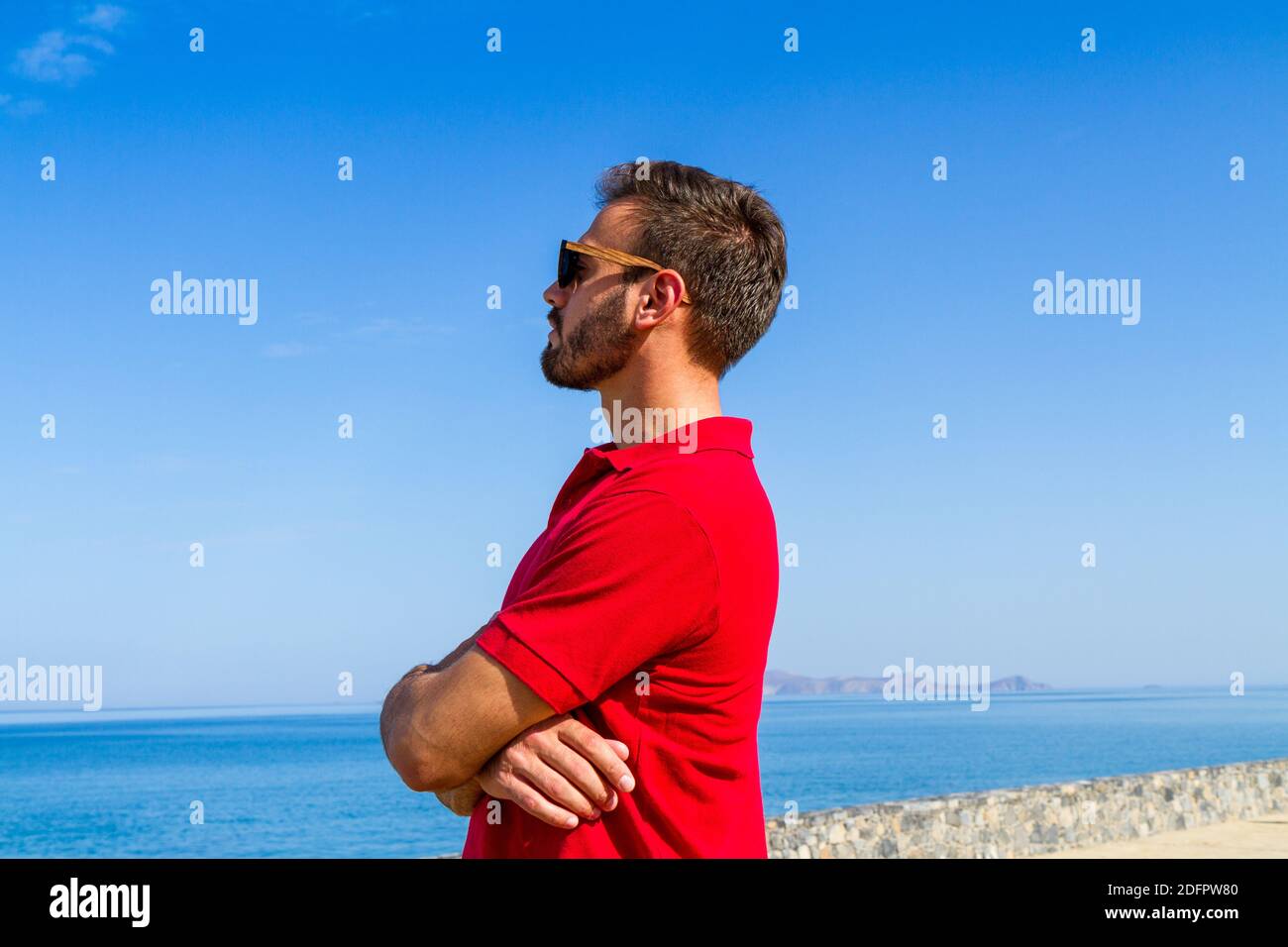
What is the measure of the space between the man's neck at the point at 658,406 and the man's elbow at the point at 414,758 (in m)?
0.51

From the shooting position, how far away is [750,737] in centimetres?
162

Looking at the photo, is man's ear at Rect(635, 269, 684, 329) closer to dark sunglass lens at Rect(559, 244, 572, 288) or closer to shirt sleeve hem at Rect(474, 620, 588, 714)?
dark sunglass lens at Rect(559, 244, 572, 288)

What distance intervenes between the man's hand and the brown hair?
2.01ft

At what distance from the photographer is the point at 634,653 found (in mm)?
1427

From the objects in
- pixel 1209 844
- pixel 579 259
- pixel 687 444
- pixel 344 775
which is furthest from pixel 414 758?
pixel 344 775

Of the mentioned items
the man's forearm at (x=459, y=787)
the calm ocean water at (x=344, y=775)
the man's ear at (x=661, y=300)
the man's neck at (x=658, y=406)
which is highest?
the man's ear at (x=661, y=300)

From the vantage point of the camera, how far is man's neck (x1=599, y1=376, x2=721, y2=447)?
5.68 feet

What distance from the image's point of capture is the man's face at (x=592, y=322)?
1749 millimetres

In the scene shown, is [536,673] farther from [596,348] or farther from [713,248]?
[713,248]

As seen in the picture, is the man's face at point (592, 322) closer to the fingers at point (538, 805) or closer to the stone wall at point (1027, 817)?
the fingers at point (538, 805)

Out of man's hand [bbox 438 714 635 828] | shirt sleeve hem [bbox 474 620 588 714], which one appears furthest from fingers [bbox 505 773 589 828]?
shirt sleeve hem [bbox 474 620 588 714]

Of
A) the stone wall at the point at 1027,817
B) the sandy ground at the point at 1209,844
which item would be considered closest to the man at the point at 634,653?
the stone wall at the point at 1027,817

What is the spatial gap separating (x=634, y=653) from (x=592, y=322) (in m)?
0.57
